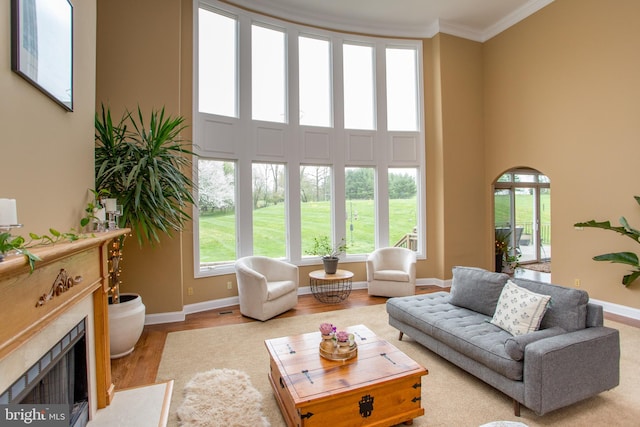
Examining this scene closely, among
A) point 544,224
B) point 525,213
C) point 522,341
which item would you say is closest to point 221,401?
point 522,341

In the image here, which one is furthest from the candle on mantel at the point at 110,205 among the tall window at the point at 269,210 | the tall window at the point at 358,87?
the tall window at the point at 358,87

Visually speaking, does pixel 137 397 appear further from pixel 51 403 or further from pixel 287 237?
pixel 287 237

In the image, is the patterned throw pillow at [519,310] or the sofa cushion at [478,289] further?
the sofa cushion at [478,289]

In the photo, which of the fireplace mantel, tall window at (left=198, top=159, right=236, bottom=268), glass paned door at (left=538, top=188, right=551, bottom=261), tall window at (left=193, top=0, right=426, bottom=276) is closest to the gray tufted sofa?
the fireplace mantel

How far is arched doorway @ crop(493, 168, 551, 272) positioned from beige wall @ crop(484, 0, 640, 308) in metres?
2.17

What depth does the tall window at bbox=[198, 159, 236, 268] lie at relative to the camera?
16.1 feet

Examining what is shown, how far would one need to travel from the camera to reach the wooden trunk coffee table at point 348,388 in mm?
1935

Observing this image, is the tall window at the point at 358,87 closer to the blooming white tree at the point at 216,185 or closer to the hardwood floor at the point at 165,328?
the blooming white tree at the point at 216,185

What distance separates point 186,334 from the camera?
380cm

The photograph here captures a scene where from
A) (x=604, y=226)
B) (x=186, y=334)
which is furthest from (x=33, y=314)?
(x=604, y=226)

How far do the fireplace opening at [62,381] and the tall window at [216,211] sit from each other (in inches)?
106

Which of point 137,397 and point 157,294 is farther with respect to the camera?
point 157,294

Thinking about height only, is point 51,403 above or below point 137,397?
above

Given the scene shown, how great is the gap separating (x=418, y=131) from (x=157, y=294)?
521 centimetres
